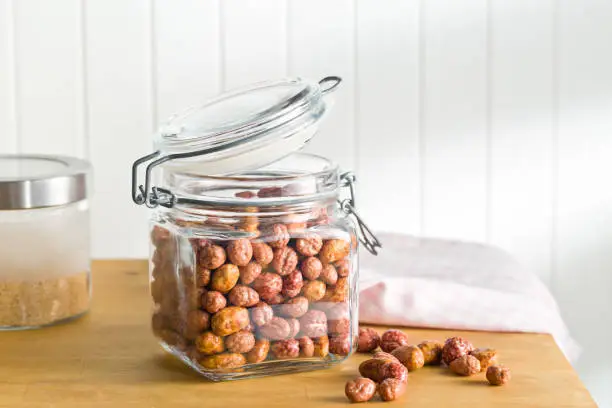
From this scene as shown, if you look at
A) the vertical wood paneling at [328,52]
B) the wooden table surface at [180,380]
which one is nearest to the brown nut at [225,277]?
the wooden table surface at [180,380]

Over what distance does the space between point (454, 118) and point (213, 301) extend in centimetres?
88

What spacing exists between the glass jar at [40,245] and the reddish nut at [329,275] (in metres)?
0.35

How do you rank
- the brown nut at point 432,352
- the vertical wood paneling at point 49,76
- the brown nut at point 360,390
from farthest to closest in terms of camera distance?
the vertical wood paneling at point 49,76 → the brown nut at point 432,352 → the brown nut at point 360,390

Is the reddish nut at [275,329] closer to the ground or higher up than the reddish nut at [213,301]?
closer to the ground

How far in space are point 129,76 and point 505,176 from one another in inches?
27.3

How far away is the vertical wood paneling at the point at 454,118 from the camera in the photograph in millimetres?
1605

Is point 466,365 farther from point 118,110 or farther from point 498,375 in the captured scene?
point 118,110

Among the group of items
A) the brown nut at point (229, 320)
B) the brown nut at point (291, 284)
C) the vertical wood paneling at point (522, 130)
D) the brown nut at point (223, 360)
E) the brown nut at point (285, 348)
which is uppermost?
the vertical wood paneling at point (522, 130)

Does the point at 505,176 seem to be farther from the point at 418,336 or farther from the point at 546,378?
the point at 546,378

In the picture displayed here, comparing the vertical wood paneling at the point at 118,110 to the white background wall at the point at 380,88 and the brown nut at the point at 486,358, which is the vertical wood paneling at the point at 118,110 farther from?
the brown nut at the point at 486,358

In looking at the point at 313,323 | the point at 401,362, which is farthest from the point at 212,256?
the point at 401,362

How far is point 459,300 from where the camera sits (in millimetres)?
1102

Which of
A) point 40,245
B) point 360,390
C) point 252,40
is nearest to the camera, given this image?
point 360,390

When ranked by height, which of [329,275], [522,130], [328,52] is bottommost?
[329,275]
